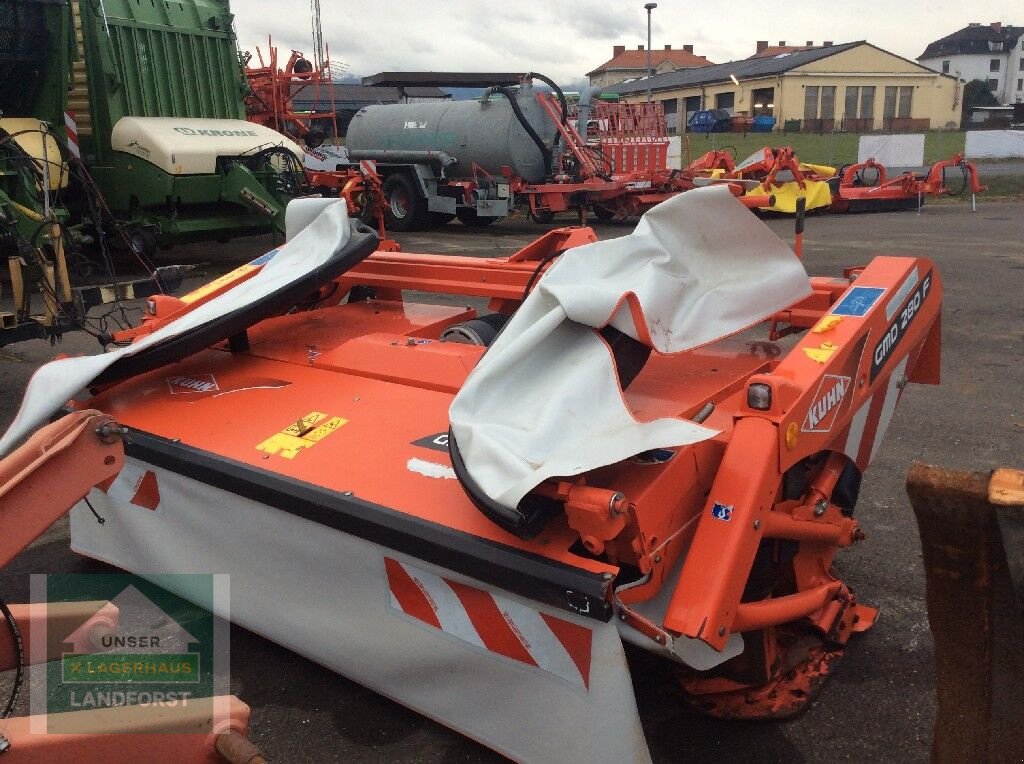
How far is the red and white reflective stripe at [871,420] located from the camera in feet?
8.29

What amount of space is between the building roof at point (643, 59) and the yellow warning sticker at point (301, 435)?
83667 millimetres

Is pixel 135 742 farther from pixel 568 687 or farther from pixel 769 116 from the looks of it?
pixel 769 116

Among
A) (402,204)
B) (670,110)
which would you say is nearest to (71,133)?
(402,204)

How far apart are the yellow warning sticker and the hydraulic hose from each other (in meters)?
10.7

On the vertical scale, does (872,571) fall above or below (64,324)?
below

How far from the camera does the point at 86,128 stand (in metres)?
8.85

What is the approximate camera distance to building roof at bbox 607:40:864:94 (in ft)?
159

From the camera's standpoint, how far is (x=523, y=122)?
13.0m

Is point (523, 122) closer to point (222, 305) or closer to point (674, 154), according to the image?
point (674, 154)

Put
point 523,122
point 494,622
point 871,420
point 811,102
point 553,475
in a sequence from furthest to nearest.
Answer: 1. point 811,102
2. point 523,122
3. point 871,420
4. point 494,622
5. point 553,475

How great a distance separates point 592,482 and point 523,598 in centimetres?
29

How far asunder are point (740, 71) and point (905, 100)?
985cm

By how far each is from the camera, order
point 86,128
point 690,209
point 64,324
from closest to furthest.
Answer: point 690,209
point 64,324
point 86,128

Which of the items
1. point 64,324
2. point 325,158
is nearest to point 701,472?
point 64,324
